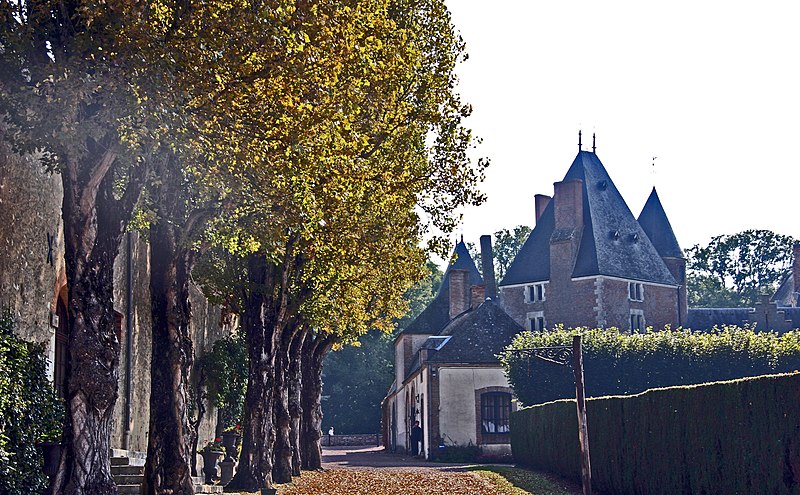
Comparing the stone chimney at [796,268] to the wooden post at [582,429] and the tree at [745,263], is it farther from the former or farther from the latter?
the wooden post at [582,429]

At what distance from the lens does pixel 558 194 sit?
2346 inches

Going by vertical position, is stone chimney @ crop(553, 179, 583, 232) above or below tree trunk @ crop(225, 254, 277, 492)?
above

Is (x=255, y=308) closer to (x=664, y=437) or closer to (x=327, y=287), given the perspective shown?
(x=327, y=287)

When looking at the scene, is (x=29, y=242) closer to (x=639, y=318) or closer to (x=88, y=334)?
(x=88, y=334)

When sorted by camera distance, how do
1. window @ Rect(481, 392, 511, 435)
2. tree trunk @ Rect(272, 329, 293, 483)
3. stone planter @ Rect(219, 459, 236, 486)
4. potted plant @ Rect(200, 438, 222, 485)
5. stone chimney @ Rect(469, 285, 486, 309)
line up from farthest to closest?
stone chimney @ Rect(469, 285, 486, 309), window @ Rect(481, 392, 511, 435), potted plant @ Rect(200, 438, 222, 485), tree trunk @ Rect(272, 329, 293, 483), stone planter @ Rect(219, 459, 236, 486)

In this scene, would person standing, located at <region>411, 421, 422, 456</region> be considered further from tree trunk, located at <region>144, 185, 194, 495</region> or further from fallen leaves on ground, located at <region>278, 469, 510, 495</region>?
tree trunk, located at <region>144, 185, 194, 495</region>

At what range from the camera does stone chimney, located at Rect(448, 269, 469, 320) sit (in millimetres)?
58219

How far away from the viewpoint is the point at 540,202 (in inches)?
2527

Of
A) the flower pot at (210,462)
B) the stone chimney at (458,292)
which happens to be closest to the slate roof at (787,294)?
the stone chimney at (458,292)

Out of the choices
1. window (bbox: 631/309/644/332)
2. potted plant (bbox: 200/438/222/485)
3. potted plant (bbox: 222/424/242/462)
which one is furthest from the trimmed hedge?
window (bbox: 631/309/644/332)

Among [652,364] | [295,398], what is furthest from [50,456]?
[652,364]

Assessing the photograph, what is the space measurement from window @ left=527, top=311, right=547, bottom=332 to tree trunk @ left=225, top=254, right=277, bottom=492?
38687 millimetres

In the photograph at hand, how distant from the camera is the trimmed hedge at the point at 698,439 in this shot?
1379 centimetres

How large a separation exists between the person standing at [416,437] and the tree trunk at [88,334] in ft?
121
